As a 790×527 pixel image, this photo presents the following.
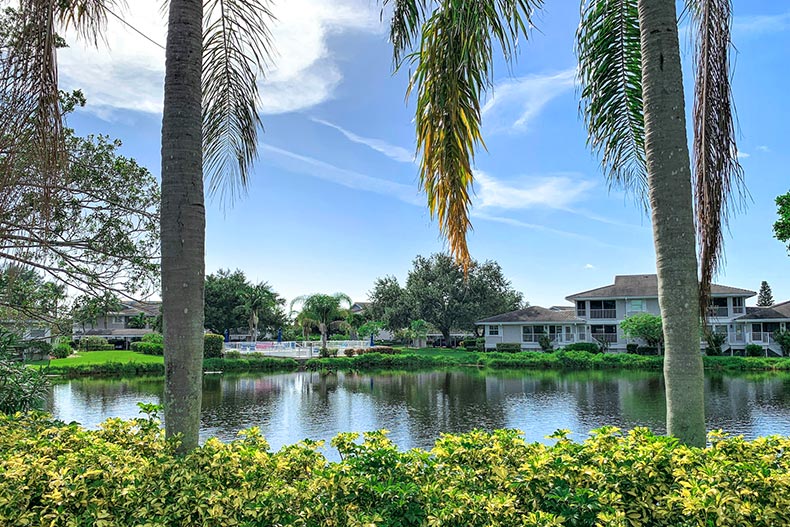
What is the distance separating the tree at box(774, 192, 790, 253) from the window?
69.8 ft

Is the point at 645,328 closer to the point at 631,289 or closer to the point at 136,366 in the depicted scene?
the point at 631,289

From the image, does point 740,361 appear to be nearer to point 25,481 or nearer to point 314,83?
point 314,83

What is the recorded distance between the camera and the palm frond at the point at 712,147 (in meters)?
4.09

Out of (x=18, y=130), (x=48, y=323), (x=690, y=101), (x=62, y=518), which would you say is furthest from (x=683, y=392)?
(x=48, y=323)

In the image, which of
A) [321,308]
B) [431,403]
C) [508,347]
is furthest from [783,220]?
[321,308]

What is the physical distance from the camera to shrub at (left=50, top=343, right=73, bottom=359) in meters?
36.4

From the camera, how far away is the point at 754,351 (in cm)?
3572

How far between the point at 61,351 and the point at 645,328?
41.0 meters

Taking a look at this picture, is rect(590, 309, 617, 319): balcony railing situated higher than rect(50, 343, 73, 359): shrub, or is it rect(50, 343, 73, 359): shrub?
rect(590, 309, 617, 319): balcony railing

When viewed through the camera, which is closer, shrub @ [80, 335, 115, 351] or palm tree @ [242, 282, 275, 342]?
shrub @ [80, 335, 115, 351]

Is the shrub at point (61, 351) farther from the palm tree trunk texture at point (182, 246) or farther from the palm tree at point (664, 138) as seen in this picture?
the palm tree at point (664, 138)

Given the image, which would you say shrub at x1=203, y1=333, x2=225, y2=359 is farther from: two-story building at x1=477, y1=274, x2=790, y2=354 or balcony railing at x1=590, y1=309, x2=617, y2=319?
balcony railing at x1=590, y1=309, x2=617, y2=319

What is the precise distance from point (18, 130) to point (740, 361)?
3783cm

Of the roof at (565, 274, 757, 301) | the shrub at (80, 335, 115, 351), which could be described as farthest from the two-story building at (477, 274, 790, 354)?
the shrub at (80, 335, 115, 351)
